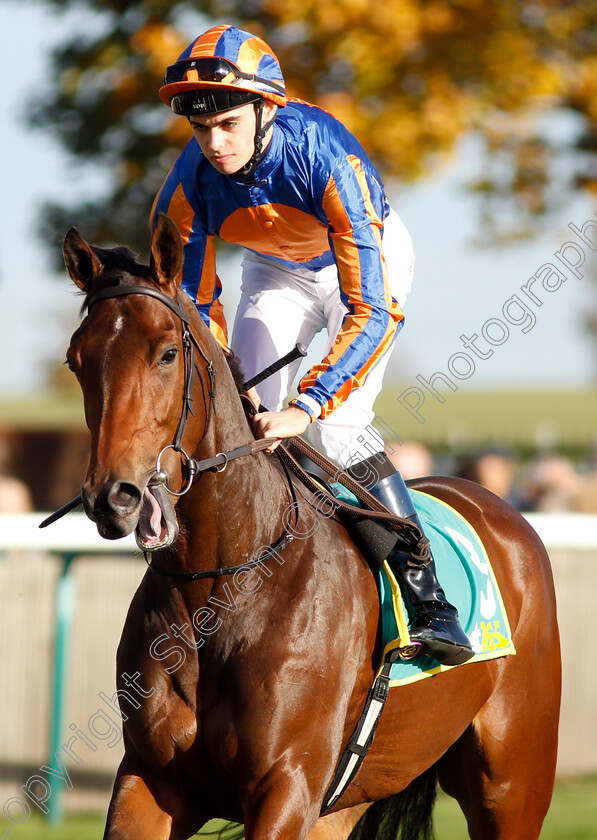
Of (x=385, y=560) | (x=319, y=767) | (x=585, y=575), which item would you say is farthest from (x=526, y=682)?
(x=585, y=575)

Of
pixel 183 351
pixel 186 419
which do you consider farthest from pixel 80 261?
pixel 186 419

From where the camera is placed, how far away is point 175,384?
8.63 ft

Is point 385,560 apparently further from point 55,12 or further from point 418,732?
point 55,12

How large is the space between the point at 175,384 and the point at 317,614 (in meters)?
0.80

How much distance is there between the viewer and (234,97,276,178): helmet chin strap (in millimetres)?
3150

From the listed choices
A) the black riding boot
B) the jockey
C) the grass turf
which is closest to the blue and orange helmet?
the jockey

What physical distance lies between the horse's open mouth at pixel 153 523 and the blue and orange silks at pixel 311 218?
2.00ft

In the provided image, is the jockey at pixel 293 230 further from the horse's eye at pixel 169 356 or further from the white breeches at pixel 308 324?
the horse's eye at pixel 169 356

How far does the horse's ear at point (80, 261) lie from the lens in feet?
8.95

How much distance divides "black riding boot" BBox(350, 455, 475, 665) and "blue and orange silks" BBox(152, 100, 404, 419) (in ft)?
1.41

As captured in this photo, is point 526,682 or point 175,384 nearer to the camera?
point 175,384

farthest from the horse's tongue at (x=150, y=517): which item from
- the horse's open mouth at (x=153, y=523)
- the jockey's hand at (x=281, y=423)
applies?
the jockey's hand at (x=281, y=423)

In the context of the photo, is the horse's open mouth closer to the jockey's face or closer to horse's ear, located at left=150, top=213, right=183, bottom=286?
horse's ear, located at left=150, top=213, right=183, bottom=286

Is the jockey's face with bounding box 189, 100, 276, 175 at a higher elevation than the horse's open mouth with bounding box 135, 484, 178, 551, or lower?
higher
